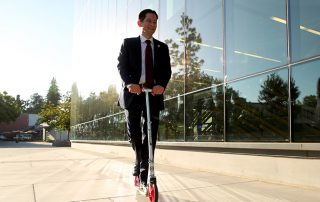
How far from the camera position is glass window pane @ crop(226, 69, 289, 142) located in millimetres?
4984

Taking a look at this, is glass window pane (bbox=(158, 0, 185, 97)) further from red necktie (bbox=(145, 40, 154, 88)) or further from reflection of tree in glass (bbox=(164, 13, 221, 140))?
red necktie (bbox=(145, 40, 154, 88))

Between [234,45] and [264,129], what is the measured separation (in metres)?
1.83

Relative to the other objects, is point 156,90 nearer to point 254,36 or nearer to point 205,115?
point 254,36

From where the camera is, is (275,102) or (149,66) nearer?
(149,66)

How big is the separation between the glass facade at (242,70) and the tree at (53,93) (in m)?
139

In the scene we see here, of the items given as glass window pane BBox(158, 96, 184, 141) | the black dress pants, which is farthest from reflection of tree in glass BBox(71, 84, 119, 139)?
the black dress pants

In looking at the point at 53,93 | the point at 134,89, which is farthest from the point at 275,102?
the point at 53,93

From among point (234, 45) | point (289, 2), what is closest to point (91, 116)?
point (234, 45)

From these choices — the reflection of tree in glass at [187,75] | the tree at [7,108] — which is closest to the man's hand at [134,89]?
the reflection of tree in glass at [187,75]

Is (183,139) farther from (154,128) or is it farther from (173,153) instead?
(154,128)

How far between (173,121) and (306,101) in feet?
14.5

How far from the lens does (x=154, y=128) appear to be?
372 centimetres

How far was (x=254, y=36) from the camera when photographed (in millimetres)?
5828

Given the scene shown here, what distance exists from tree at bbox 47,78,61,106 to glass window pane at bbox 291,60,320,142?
144 metres
